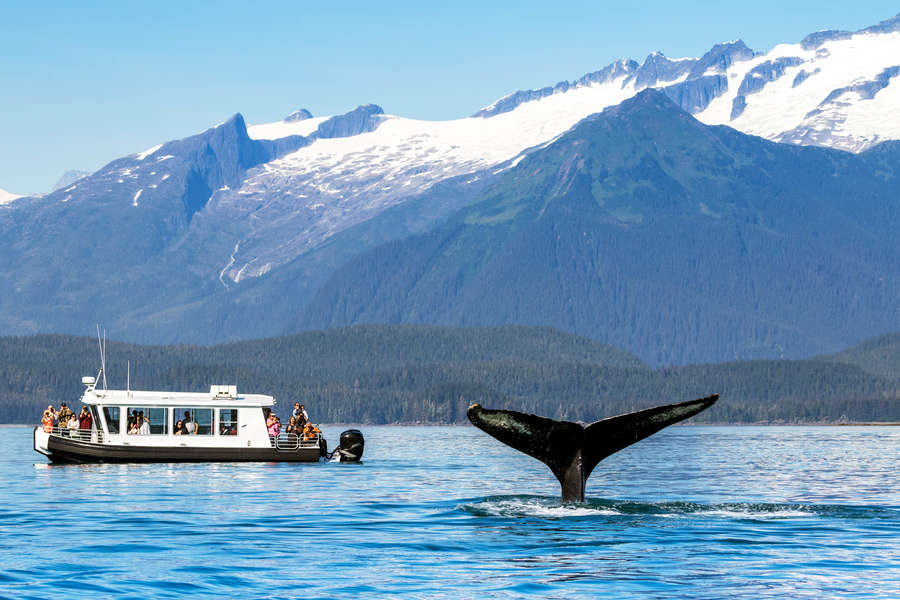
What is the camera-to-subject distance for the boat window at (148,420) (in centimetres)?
9088

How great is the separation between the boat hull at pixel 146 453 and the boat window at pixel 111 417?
1.38 metres

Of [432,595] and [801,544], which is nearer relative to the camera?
[432,595]

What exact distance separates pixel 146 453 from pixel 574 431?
55.0 metres

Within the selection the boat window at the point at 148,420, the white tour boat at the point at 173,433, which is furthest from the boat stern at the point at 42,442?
the boat window at the point at 148,420

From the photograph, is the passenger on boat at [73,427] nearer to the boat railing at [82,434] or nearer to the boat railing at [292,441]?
the boat railing at [82,434]

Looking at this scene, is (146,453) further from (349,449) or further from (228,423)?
(349,449)

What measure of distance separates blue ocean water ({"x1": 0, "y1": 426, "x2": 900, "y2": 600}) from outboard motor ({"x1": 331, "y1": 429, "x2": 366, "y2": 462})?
23.3m

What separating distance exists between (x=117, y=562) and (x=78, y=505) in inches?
804

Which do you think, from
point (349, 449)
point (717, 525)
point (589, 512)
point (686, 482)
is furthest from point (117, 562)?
point (349, 449)

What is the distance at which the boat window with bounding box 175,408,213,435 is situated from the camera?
301 feet

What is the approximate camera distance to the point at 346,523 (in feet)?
166

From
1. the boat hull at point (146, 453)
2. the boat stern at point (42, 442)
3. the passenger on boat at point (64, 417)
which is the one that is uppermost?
the passenger on boat at point (64, 417)

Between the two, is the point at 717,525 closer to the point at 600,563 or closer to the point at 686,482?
the point at 600,563

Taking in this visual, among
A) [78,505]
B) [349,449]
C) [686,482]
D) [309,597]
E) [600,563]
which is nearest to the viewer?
[309,597]
